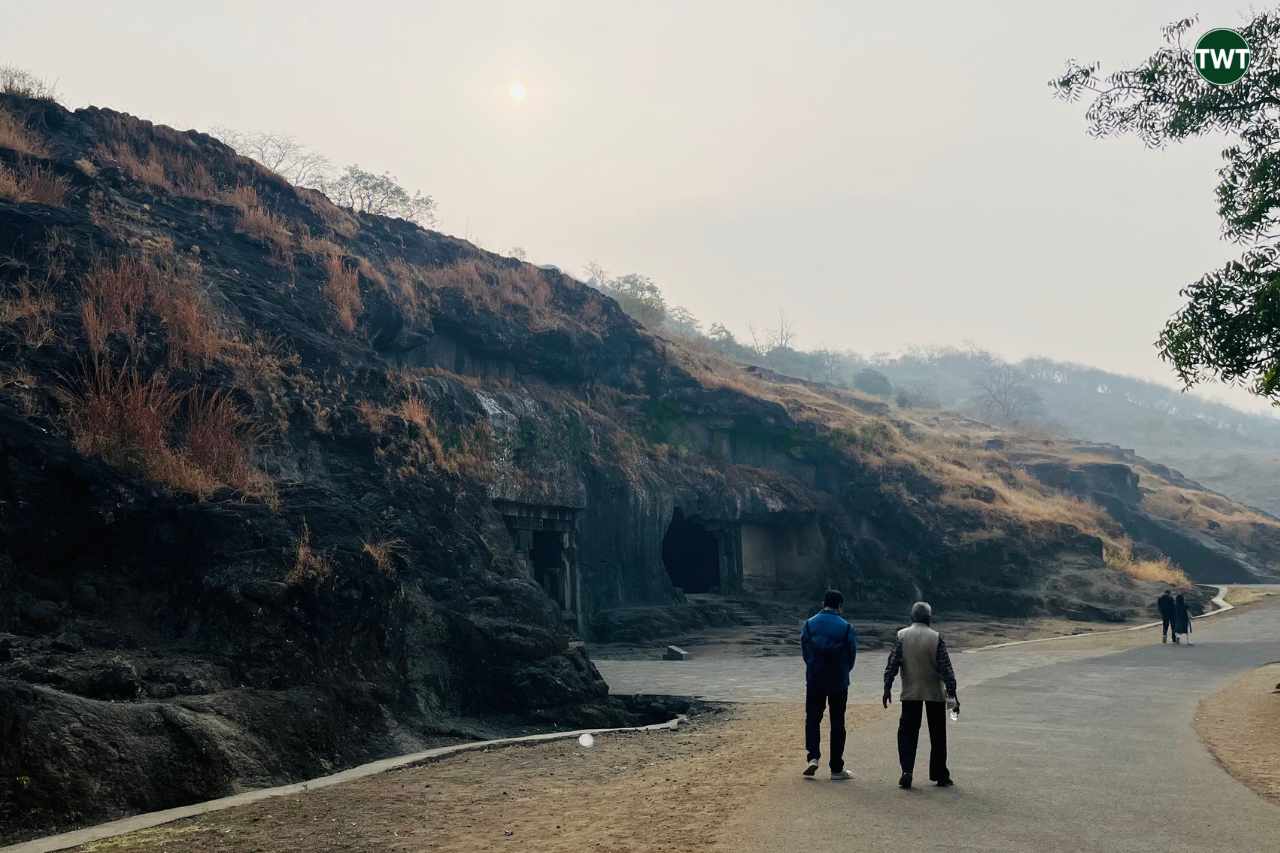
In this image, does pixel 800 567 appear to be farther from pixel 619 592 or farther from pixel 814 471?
pixel 619 592

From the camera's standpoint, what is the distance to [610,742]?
1237cm

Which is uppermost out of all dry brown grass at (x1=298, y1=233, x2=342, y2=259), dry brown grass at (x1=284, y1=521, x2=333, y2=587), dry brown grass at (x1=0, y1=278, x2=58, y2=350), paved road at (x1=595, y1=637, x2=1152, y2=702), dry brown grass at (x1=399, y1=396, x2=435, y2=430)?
dry brown grass at (x1=298, y1=233, x2=342, y2=259)

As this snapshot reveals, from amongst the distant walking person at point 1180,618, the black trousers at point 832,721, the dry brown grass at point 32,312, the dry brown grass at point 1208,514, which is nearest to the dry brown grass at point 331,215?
the dry brown grass at point 32,312

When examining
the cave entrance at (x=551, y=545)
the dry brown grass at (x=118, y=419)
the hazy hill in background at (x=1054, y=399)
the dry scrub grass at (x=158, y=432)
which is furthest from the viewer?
the hazy hill in background at (x=1054, y=399)

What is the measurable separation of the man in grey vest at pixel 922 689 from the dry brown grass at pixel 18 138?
19905 mm

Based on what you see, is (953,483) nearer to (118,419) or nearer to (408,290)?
(408,290)

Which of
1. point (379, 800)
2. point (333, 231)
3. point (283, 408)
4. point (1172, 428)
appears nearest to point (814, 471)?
point (333, 231)

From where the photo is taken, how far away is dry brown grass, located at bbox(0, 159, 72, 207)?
17.5m

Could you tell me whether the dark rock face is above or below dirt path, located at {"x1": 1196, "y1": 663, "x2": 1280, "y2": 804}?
above

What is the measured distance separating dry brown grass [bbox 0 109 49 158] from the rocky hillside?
112mm

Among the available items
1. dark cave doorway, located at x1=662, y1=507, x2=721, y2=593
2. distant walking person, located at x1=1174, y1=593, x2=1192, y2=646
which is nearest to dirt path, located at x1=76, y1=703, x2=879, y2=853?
distant walking person, located at x1=1174, y1=593, x2=1192, y2=646

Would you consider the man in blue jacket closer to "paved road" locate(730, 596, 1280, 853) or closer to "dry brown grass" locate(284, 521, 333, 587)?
"paved road" locate(730, 596, 1280, 853)

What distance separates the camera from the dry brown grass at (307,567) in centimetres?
1212

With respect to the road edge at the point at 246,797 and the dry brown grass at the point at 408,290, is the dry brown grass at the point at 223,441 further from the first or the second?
the dry brown grass at the point at 408,290
